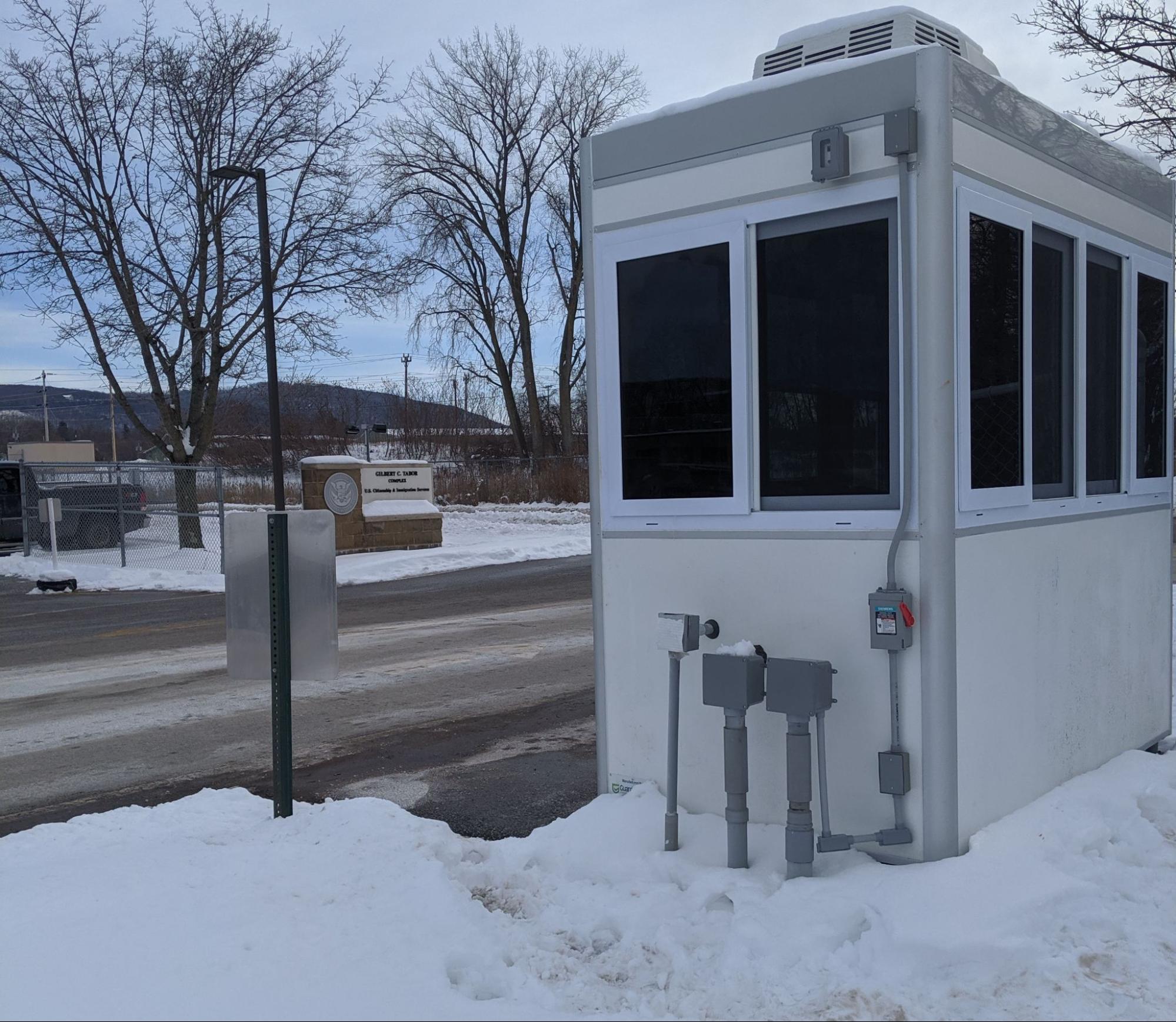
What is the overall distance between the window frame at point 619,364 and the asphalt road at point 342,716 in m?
1.92

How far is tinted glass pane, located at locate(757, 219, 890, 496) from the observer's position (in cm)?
422

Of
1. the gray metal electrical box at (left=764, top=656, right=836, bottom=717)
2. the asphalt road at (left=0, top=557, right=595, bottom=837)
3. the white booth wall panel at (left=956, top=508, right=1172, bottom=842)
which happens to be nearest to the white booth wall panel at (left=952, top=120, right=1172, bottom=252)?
the white booth wall panel at (left=956, top=508, right=1172, bottom=842)

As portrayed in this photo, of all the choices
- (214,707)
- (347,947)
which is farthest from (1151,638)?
(214,707)

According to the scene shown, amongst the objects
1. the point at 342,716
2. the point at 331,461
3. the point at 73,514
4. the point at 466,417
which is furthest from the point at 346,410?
the point at 342,716

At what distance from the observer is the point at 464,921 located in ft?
12.6

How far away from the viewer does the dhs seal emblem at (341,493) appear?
2066cm

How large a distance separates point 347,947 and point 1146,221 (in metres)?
5.26

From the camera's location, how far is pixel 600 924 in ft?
12.8

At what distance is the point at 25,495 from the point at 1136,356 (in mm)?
21394

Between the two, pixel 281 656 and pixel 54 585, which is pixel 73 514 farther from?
pixel 281 656

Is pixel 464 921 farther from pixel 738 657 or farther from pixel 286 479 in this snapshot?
pixel 286 479

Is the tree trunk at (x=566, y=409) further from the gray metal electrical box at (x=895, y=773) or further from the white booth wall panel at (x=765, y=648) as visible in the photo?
the gray metal electrical box at (x=895, y=773)

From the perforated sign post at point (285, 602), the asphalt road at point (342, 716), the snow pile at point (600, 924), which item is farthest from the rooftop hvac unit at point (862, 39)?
the asphalt road at point (342, 716)

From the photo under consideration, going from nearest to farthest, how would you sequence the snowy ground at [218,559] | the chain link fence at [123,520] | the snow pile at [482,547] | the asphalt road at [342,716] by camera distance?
the asphalt road at [342,716] → the snowy ground at [218,559] → the snow pile at [482,547] → the chain link fence at [123,520]
